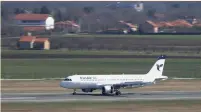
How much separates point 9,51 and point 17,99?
87.8 meters

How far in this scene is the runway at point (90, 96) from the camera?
77.0 meters

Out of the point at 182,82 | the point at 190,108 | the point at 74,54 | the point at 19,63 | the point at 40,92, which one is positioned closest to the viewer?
the point at 190,108

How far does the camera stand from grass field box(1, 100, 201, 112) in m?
67.9

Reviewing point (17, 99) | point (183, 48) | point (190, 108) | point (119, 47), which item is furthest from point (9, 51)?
point (190, 108)

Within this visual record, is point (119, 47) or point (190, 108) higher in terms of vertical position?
point (119, 47)

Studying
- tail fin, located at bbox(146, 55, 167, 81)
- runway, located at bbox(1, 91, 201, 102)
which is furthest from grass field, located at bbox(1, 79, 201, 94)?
runway, located at bbox(1, 91, 201, 102)

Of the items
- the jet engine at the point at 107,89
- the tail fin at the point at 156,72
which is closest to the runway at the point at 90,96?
the jet engine at the point at 107,89

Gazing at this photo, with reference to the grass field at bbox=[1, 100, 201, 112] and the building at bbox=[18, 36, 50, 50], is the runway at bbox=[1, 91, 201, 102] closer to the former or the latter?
the grass field at bbox=[1, 100, 201, 112]

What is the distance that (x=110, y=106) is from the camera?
232 feet

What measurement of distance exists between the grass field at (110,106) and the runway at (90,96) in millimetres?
4066

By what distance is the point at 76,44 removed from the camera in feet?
598

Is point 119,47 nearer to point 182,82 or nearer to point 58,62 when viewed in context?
point 58,62

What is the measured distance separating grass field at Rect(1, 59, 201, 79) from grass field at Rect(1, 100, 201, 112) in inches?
1497

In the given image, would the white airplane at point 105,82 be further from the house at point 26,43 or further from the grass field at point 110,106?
the house at point 26,43
